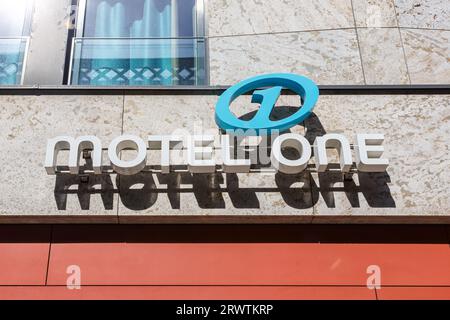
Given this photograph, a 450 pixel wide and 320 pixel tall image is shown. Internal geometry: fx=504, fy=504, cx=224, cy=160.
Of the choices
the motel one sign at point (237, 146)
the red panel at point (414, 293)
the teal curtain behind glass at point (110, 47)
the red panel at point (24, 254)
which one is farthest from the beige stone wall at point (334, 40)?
the red panel at point (24, 254)

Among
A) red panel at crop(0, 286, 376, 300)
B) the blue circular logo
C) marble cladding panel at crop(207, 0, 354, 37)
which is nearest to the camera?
red panel at crop(0, 286, 376, 300)

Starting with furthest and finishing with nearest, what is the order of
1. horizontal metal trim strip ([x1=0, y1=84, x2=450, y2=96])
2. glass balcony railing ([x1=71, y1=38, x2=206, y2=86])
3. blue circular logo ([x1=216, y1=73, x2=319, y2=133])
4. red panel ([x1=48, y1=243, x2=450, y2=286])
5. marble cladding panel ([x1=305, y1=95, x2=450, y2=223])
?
glass balcony railing ([x1=71, y1=38, x2=206, y2=86]), horizontal metal trim strip ([x1=0, y1=84, x2=450, y2=96]), blue circular logo ([x1=216, y1=73, x2=319, y2=133]), marble cladding panel ([x1=305, y1=95, x2=450, y2=223]), red panel ([x1=48, y1=243, x2=450, y2=286])

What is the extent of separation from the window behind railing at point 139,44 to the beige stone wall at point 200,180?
61cm

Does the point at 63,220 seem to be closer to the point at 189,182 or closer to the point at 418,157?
the point at 189,182

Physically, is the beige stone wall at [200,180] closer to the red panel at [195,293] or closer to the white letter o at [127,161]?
the white letter o at [127,161]

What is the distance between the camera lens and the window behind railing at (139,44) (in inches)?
269

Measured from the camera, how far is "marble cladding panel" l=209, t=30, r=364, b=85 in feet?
22.1

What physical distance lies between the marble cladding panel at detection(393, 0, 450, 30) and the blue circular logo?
2.03 meters

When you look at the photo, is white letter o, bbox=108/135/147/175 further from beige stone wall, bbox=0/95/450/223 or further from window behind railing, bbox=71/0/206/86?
window behind railing, bbox=71/0/206/86

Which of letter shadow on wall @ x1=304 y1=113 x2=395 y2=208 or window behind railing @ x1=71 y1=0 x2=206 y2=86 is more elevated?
window behind railing @ x1=71 y1=0 x2=206 y2=86

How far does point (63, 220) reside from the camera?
580 centimetres

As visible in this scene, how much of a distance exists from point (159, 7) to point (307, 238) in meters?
3.98

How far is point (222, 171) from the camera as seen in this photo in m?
5.85

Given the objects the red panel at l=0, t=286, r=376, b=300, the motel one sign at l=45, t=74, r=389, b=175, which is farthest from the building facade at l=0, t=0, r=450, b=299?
the motel one sign at l=45, t=74, r=389, b=175
